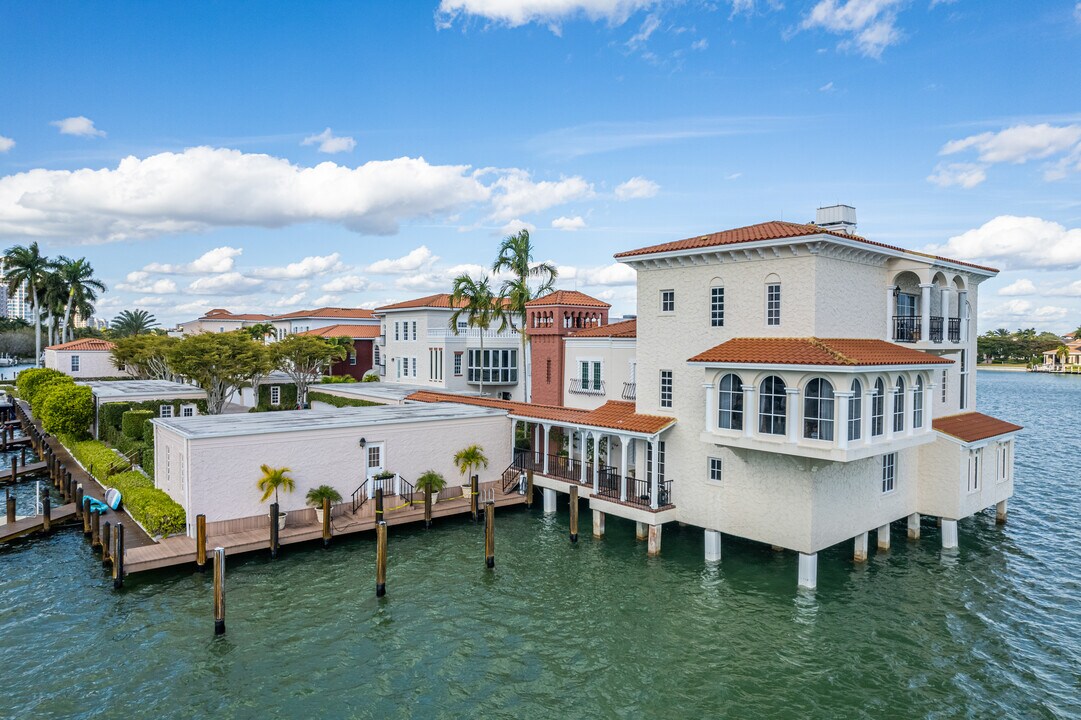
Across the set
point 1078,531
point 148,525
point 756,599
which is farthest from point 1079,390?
point 148,525

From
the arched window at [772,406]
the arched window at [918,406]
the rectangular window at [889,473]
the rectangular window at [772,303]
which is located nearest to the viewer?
the arched window at [772,406]

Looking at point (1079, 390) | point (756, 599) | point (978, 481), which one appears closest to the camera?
point (756, 599)

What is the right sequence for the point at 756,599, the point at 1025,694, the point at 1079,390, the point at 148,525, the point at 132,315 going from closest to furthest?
the point at 1025,694
the point at 756,599
the point at 148,525
the point at 132,315
the point at 1079,390

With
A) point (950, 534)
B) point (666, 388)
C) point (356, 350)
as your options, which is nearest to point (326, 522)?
point (666, 388)

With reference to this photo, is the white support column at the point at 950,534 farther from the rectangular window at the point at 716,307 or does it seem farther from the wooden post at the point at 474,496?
the wooden post at the point at 474,496

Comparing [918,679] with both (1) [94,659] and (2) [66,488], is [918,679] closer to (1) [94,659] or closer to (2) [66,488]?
(1) [94,659]

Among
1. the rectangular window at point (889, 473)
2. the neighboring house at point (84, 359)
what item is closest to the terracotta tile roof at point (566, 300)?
the rectangular window at point (889, 473)
